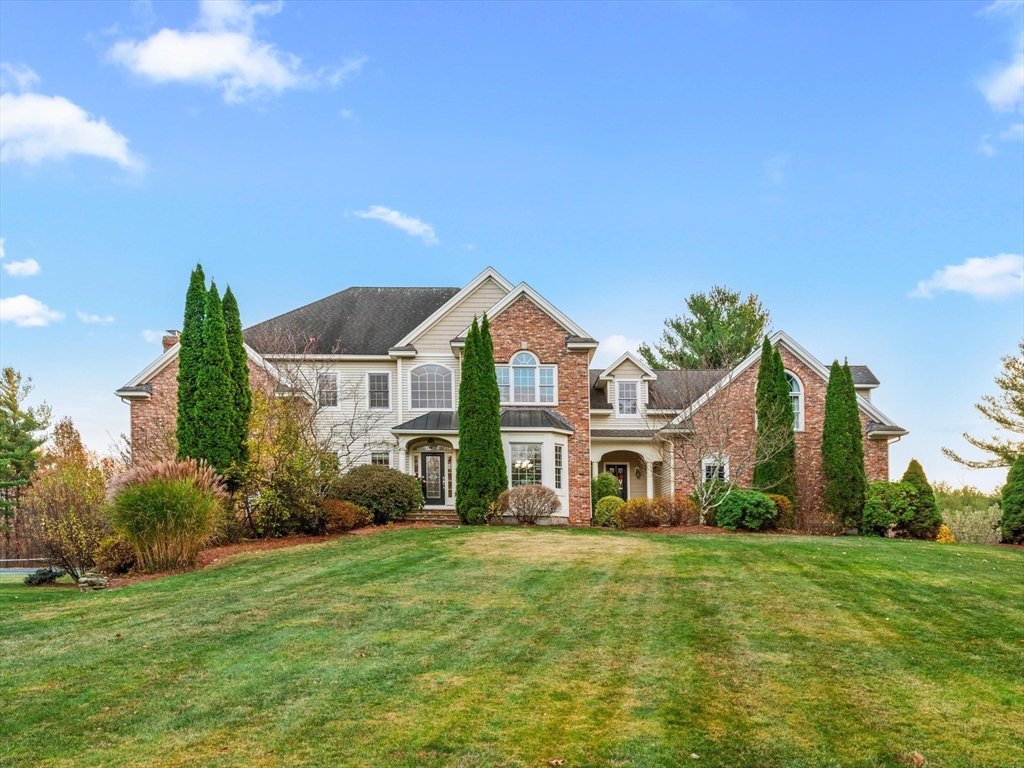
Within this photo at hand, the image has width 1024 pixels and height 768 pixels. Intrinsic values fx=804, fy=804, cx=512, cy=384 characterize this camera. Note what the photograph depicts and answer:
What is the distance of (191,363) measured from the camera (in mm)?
17375

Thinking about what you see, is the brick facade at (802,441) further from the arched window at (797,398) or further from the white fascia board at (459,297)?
the white fascia board at (459,297)

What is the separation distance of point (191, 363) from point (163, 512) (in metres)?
5.00

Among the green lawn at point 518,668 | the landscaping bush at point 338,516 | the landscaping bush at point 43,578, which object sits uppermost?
the landscaping bush at point 338,516

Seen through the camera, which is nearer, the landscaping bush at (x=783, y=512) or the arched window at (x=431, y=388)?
the landscaping bush at (x=783, y=512)

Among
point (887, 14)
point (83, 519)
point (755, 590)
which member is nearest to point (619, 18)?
point (887, 14)

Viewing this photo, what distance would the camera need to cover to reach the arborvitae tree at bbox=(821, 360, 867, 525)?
77.2 feet

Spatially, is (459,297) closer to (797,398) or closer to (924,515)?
(797,398)

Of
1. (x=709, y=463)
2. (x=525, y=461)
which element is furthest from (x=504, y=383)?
(x=709, y=463)

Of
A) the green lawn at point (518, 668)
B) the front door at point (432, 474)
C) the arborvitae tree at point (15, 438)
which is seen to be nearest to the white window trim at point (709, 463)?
the front door at point (432, 474)

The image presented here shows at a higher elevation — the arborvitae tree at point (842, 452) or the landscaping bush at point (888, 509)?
the arborvitae tree at point (842, 452)

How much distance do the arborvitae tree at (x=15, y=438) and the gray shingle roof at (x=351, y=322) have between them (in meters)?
16.5

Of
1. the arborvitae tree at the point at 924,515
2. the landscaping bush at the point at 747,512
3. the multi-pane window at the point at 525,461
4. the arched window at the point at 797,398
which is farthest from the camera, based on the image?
the arched window at the point at 797,398

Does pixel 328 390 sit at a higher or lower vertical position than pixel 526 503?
higher

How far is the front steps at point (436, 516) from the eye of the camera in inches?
874
